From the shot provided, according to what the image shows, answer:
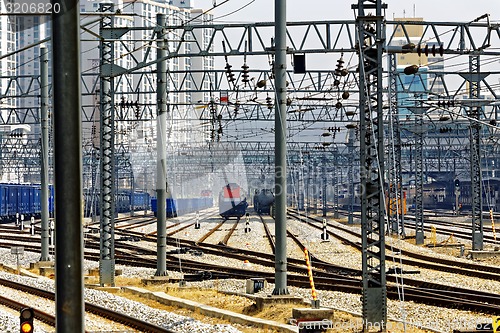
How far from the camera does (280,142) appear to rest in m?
17.0

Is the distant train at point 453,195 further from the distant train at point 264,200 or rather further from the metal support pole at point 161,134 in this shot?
the metal support pole at point 161,134

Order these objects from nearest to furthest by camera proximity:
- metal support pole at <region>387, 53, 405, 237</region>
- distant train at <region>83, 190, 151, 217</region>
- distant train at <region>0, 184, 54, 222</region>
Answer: metal support pole at <region>387, 53, 405, 237</region> < distant train at <region>0, 184, 54, 222</region> < distant train at <region>83, 190, 151, 217</region>

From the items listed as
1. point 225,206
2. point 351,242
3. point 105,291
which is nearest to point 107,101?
point 105,291

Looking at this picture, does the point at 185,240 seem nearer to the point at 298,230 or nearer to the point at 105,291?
the point at 298,230

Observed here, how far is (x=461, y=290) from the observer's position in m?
21.2

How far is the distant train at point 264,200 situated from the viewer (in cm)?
7194

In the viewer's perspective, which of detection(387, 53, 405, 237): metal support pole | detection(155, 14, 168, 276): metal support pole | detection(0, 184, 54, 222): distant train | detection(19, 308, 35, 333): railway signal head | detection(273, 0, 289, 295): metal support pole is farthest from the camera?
detection(0, 184, 54, 222): distant train

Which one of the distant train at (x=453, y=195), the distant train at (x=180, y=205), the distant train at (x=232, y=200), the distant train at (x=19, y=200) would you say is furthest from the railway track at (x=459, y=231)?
the distant train at (x=19, y=200)

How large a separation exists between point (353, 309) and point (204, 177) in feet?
324

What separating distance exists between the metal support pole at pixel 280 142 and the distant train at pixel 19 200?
42687 millimetres

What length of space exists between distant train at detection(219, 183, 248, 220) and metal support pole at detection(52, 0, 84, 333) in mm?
59708

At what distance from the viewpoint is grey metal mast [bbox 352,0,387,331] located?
14.8m

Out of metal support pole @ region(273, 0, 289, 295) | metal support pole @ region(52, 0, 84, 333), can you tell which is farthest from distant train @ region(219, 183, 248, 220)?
metal support pole @ region(52, 0, 84, 333)

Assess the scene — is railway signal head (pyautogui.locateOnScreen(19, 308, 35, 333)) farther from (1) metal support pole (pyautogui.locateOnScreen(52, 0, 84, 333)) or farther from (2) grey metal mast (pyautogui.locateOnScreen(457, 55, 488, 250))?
(2) grey metal mast (pyautogui.locateOnScreen(457, 55, 488, 250))
